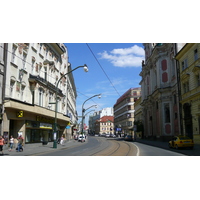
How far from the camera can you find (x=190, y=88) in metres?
32.0

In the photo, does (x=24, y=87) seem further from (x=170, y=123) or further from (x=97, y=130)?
(x=97, y=130)

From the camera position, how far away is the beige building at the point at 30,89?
2412 centimetres

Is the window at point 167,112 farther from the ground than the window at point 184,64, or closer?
closer

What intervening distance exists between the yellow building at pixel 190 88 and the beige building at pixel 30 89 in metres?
18.3

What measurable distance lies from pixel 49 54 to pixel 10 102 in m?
16.1

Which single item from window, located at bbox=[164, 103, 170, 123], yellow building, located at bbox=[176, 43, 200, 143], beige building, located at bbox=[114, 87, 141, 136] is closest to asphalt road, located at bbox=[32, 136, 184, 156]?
yellow building, located at bbox=[176, 43, 200, 143]

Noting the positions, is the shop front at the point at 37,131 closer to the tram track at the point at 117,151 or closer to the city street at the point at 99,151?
the city street at the point at 99,151

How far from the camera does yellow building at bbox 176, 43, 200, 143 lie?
97.2 ft

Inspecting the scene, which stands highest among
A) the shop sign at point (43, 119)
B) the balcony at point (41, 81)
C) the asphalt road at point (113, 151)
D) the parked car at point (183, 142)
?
the balcony at point (41, 81)

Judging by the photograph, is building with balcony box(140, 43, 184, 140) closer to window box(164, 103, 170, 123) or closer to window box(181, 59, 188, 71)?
window box(164, 103, 170, 123)

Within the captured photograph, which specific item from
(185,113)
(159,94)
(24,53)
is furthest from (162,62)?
(24,53)

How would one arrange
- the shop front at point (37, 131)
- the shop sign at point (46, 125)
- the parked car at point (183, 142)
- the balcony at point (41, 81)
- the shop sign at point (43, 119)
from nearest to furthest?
the parked car at point (183, 142) < the shop front at point (37, 131) < the balcony at point (41, 81) < the shop sign at point (43, 119) < the shop sign at point (46, 125)

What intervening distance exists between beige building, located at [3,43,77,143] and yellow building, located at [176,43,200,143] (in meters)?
18.3

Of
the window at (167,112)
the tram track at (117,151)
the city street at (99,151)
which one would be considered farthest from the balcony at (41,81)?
the window at (167,112)
